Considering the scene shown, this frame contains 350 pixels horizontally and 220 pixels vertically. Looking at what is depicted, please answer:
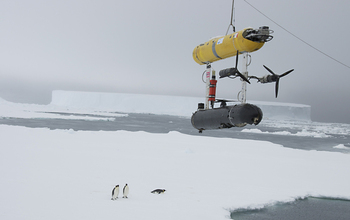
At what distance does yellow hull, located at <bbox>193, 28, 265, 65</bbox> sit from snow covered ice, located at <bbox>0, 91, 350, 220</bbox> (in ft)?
7.59

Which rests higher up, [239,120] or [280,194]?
[239,120]

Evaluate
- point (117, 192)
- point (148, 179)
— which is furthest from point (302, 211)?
point (117, 192)

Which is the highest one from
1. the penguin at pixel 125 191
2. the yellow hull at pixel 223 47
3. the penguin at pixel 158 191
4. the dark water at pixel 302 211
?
the yellow hull at pixel 223 47

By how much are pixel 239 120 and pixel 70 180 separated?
3.35 meters

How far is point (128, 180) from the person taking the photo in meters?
5.46

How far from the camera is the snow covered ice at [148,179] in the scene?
4031 millimetres

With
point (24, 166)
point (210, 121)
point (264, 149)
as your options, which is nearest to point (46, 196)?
point (24, 166)

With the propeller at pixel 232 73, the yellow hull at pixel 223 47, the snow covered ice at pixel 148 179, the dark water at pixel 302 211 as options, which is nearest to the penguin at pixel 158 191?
the snow covered ice at pixel 148 179

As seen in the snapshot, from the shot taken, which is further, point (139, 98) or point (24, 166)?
point (139, 98)

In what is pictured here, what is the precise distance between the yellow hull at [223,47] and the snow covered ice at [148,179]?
7.59 ft

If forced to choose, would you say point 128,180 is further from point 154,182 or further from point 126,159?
point 126,159

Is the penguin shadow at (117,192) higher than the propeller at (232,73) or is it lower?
lower

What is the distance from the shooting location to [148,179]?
563cm

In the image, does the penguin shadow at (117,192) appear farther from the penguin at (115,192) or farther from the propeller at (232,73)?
the propeller at (232,73)
